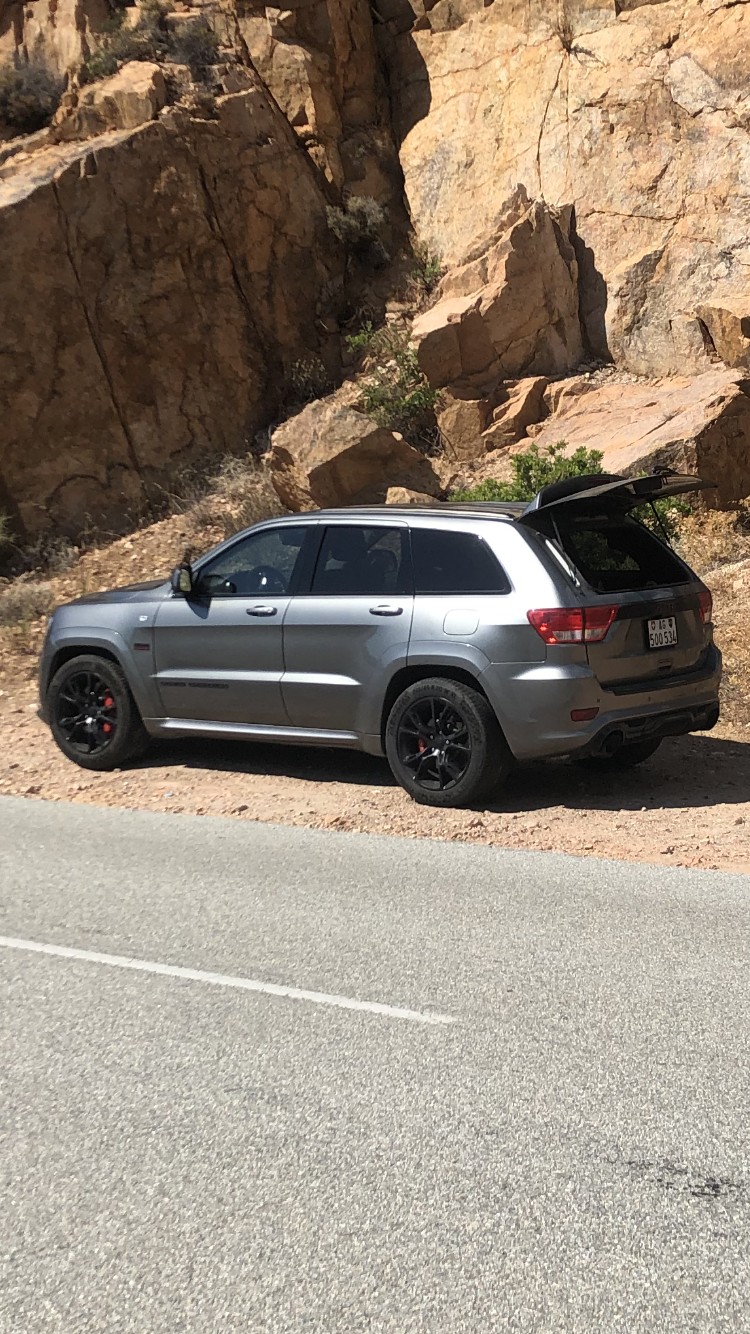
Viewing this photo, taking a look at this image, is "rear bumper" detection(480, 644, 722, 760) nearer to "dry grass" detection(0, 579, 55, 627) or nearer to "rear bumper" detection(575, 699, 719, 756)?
"rear bumper" detection(575, 699, 719, 756)

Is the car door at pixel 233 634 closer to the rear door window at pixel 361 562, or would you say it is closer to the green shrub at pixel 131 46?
the rear door window at pixel 361 562

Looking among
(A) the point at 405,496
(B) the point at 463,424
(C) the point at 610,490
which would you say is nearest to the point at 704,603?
(C) the point at 610,490

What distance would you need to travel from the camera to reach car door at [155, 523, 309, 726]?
317 inches

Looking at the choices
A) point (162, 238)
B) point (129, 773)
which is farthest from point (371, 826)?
point (162, 238)

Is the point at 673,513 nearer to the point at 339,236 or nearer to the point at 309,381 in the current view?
the point at 309,381

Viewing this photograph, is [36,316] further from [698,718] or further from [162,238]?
[698,718]

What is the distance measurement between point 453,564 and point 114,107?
13.8 metres

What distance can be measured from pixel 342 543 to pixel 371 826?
6.53 feet

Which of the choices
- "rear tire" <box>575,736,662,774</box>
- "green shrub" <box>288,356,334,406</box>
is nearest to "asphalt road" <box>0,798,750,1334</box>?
"rear tire" <box>575,736,662,774</box>

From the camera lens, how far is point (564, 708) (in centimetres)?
680

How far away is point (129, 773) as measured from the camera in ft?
29.0

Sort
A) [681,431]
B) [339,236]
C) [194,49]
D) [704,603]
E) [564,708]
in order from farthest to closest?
[339,236] → [194,49] → [681,431] → [704,603] → [564,708]

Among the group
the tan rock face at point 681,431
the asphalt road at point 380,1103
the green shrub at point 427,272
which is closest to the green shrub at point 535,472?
the tan rock face at point 681,431

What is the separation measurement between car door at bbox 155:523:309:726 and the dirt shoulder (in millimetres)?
591
